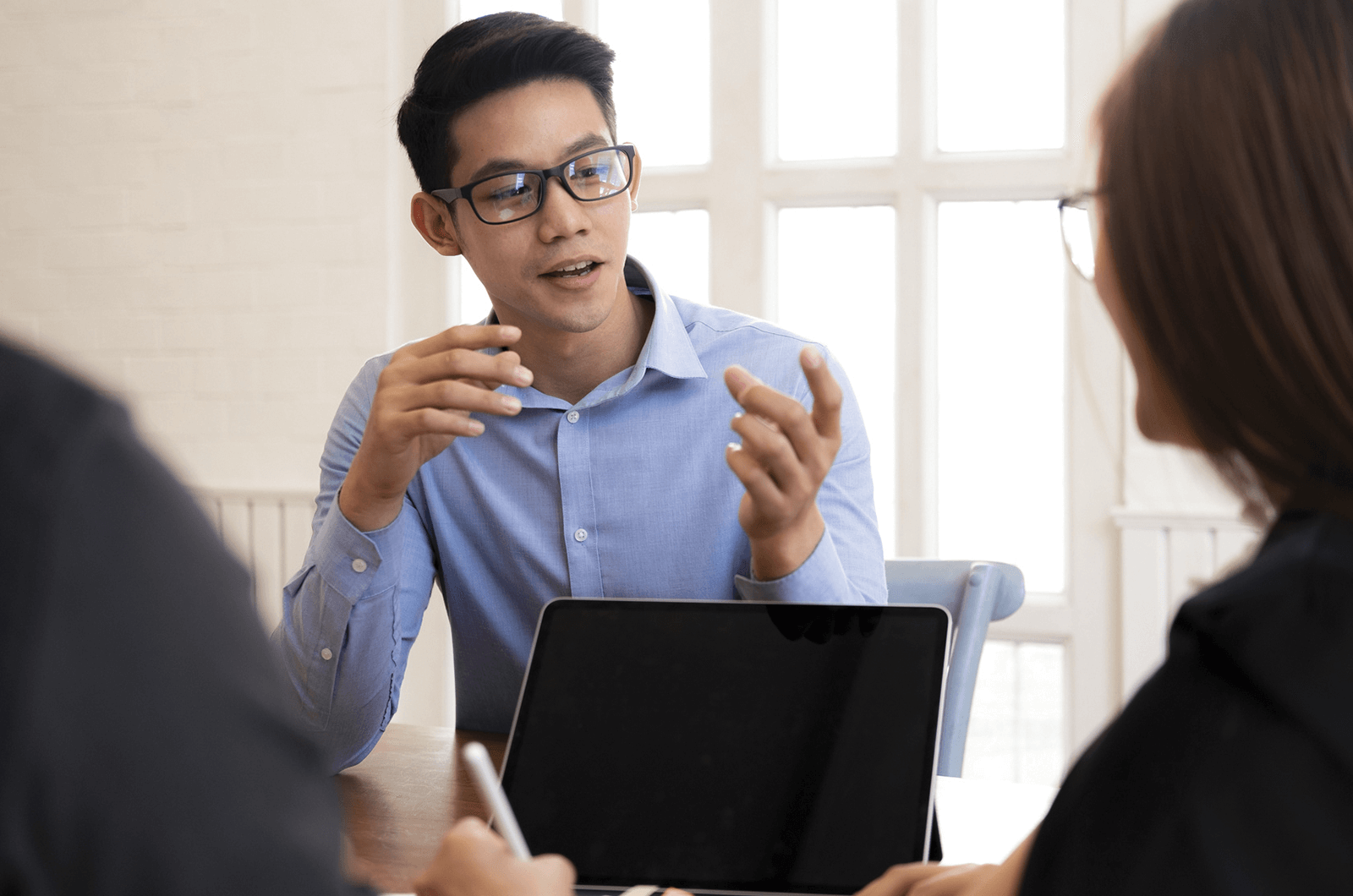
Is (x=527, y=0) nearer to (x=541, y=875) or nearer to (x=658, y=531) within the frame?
(x=658, y=531)

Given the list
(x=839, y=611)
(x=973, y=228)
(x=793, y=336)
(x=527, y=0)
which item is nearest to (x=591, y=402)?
(x=793, y=336)

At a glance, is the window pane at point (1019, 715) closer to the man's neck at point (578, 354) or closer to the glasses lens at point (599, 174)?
the man's neck at point (578, 354)

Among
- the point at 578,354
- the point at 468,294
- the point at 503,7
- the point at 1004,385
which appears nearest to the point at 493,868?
the point at 578,354

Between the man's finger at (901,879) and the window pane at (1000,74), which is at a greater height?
the window pane at (1000,74)

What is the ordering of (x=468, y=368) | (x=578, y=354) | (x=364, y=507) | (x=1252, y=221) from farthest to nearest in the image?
(x=578, y=354), (x=364, y=507), (x=468, y=368), (x=1252, y=221)

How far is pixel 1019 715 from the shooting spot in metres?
2.71

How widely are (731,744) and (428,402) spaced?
465 mm

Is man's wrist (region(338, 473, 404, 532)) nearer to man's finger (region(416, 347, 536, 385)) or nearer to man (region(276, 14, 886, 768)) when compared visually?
man (region(276, 14, 886, 768))

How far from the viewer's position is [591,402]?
1448 millimetres

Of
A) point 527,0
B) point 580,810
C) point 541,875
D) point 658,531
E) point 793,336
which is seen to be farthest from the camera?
point 527,0

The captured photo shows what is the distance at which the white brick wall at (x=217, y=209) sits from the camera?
295 centimetres

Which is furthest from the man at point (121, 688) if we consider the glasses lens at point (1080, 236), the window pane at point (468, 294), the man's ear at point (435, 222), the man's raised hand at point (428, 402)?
the window pane at point (468, 294)

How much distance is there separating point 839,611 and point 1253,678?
16.2 inches

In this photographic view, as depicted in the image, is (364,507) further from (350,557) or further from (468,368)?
(468,368)
